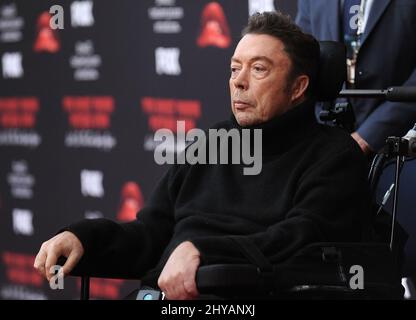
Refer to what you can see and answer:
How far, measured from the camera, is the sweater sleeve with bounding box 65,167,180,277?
2.68 meters

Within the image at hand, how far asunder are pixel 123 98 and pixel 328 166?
9.52 ft

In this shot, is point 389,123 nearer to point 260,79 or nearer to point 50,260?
point 260,79

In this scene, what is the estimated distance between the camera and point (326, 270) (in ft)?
8.02

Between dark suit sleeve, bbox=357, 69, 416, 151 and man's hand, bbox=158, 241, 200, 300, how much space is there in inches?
41.2

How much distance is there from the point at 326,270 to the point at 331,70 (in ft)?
2.16

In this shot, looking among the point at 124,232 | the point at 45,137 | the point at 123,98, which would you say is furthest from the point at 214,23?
the point at 124,232

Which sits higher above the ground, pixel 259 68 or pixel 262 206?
pixel 259 68

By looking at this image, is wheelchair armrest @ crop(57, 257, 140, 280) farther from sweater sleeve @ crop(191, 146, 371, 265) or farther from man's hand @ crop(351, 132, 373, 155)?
man's hand @ crop(351, 132, 373, 155)

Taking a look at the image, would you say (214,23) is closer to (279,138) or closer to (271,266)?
(279,138)

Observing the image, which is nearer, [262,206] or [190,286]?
[190,286]

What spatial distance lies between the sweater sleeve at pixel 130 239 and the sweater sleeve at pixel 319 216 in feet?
1.35

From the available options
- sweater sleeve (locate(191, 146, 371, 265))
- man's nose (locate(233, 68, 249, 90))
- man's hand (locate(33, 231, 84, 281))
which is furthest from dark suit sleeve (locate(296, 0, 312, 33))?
man's hand (locate(33, 231, 84, 281))

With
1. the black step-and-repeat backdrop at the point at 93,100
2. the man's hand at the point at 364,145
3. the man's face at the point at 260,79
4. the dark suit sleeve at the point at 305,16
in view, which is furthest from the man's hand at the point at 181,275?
the black step-and-repeat backdrop at the point at 93,100

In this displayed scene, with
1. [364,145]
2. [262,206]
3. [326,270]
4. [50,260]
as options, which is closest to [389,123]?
[364,145]
